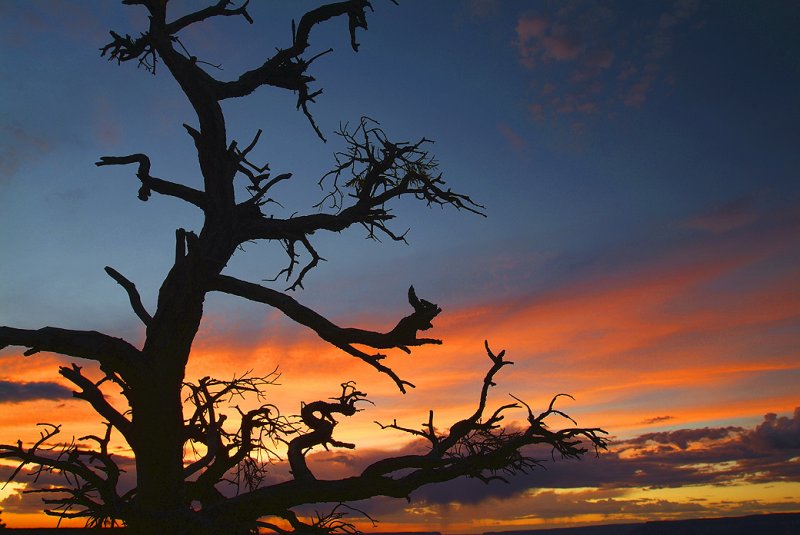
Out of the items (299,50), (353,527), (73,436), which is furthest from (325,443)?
(299,50)

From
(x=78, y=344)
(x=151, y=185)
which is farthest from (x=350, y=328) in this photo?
(x=151, y=185)

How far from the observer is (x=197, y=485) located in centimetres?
845

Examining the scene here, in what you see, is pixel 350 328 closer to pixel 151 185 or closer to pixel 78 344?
pixel 78 344

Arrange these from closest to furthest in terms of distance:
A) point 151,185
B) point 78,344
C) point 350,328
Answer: point 78,344 < point 350,328 < point 151,185

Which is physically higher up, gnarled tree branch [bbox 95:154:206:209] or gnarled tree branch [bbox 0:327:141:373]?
gnarled tree branch [bbox 95:154:206:209]

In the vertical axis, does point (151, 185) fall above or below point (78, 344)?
above

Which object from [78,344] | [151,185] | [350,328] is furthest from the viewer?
[151,185]

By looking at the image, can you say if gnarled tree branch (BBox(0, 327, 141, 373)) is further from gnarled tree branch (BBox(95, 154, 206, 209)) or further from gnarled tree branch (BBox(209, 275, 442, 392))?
gnarled tree branch (BBox(95, 154, 206, 209))

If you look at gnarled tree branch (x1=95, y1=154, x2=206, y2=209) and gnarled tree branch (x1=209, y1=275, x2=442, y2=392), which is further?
gnarled tree branch (x1=95, y1=154, x2=206, y2=209)

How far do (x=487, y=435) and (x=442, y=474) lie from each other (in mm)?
778

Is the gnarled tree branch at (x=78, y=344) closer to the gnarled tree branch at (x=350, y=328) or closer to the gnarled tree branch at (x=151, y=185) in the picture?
the gnarled tree branch at (x=350, y=328)

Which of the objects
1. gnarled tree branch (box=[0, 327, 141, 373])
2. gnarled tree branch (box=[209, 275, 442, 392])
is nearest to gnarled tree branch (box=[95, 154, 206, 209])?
gnarled tree branch (box=[209, 275, 442, 392])

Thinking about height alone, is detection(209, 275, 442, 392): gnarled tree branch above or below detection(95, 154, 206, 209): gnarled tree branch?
below

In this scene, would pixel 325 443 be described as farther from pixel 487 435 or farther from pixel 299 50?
pixel 299 50
